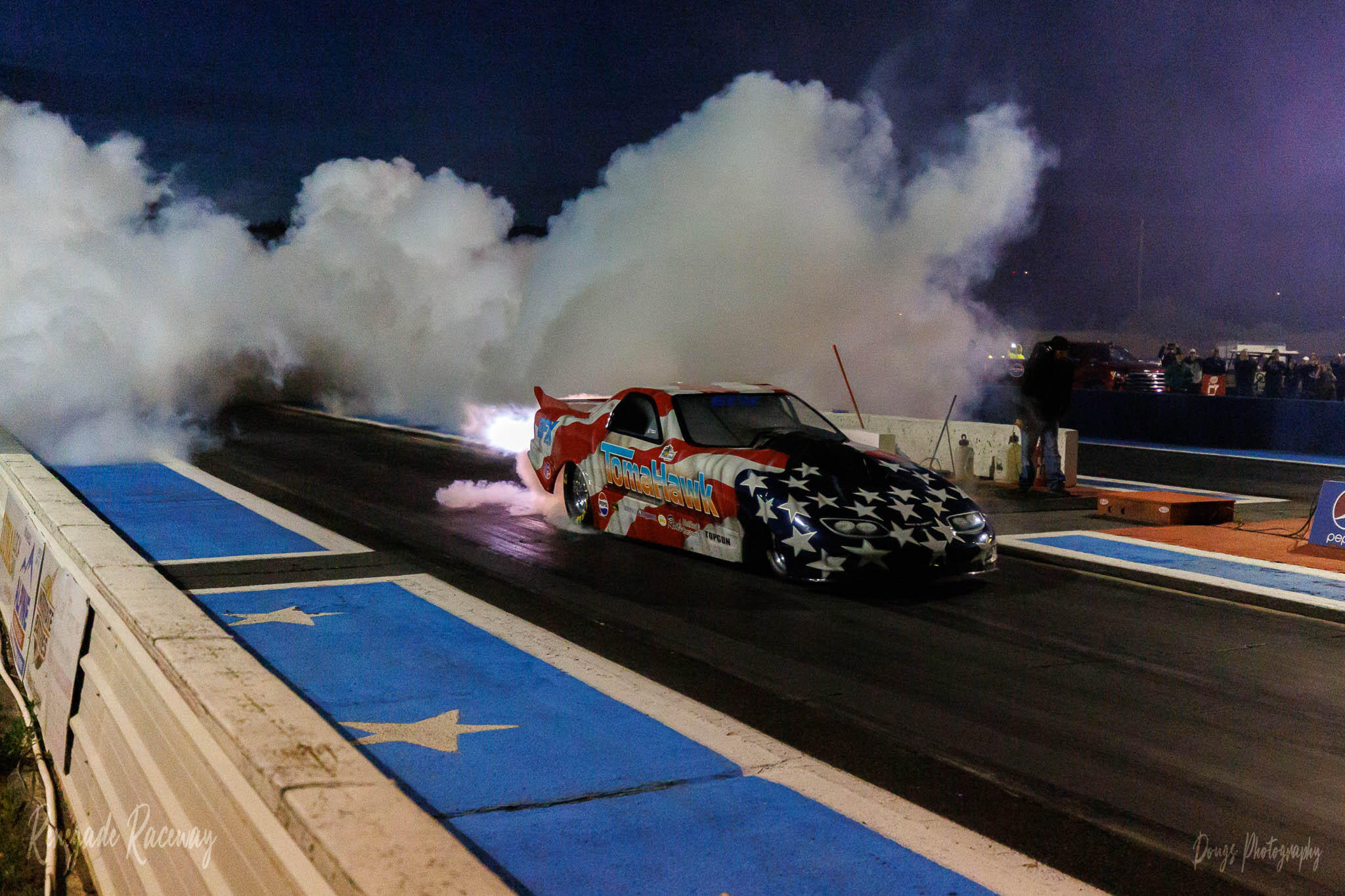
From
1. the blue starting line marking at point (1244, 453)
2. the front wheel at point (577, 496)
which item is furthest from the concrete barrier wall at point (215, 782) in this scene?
the blue starting line marking at point (1244, 453)

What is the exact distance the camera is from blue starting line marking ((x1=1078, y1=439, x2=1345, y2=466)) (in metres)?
18.7

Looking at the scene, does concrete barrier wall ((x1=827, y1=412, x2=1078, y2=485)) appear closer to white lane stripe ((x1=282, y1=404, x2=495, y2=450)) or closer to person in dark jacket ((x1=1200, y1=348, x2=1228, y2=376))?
white lane stripe ((x1=282, y1=404, x2=495, y2=450))

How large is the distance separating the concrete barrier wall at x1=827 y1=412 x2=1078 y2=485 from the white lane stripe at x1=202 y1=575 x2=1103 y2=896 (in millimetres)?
8251

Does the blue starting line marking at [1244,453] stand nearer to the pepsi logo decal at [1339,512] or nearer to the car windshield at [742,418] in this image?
the pepsi logo decal at [1339,512]

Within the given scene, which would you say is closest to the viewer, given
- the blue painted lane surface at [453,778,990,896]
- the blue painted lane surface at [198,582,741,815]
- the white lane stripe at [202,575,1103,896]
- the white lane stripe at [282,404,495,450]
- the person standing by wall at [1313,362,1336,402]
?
the blue painted lane surface at [453,778,990,896]

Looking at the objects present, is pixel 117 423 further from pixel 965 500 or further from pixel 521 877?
pixel 521 877

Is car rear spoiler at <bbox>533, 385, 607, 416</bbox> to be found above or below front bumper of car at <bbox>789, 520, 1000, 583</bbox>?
above

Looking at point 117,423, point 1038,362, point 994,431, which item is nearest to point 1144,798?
point 1038,362

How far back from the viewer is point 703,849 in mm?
3887

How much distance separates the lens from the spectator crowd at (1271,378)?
23.9 metres

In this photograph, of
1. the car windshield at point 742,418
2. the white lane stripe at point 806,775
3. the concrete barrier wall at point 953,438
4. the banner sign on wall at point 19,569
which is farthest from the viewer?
the concrete barrier wall at point 953,438

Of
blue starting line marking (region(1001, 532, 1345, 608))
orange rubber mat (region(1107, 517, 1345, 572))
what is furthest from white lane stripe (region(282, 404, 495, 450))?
orange rubber mat (region(1107, 517, 1345, 572))

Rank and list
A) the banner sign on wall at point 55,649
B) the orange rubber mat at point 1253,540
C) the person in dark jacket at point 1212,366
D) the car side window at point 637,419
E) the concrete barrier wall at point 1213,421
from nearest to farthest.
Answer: the banner sign on wall at point 55,649
the car side window at point 637,419
the orange rubber mat at point 1253,540
the concrete barrier wall at point 1213,421
the person in dark jacket at point 1212,366

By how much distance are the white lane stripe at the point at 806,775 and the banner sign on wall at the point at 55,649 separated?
2.26 m
